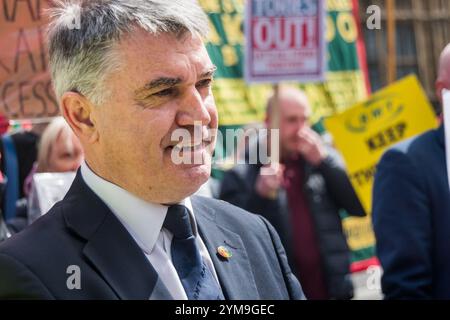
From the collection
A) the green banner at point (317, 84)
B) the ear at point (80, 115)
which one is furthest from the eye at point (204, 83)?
the green banner at point (317, 84)

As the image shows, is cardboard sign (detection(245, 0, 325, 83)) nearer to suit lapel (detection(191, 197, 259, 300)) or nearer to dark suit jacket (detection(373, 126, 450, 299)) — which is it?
dark suit jacket (detection(373, 126, 450, 299))

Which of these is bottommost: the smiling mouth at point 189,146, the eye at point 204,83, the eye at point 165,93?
the smiling mouth at point 189,146

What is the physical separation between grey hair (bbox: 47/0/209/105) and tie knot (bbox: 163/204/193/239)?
0.26 meters

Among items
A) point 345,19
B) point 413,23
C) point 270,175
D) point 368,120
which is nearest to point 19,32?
point 270,175

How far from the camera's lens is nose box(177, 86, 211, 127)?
1.67 metres

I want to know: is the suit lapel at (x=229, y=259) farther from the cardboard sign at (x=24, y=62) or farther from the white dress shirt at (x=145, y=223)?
the cardboard sign at (x=24, y=62)

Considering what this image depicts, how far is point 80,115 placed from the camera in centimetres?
178

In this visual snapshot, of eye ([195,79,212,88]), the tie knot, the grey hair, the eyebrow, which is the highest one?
the grey hair

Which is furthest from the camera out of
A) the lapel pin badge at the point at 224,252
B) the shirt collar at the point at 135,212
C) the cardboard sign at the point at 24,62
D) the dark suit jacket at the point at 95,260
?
the cardboard sign at the point at 24,62

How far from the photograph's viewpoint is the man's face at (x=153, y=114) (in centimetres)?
166

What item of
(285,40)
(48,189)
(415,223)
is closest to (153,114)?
(415,223)

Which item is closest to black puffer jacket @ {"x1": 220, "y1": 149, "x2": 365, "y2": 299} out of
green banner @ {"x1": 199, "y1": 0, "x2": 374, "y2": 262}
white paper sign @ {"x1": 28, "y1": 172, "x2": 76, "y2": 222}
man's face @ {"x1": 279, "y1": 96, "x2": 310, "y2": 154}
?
man's face @ {"x1": 279, "y1": 96, "x2": 310, "y2": 154}

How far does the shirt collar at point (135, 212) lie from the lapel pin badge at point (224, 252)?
163mm

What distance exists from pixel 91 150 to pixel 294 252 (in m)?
2.85
